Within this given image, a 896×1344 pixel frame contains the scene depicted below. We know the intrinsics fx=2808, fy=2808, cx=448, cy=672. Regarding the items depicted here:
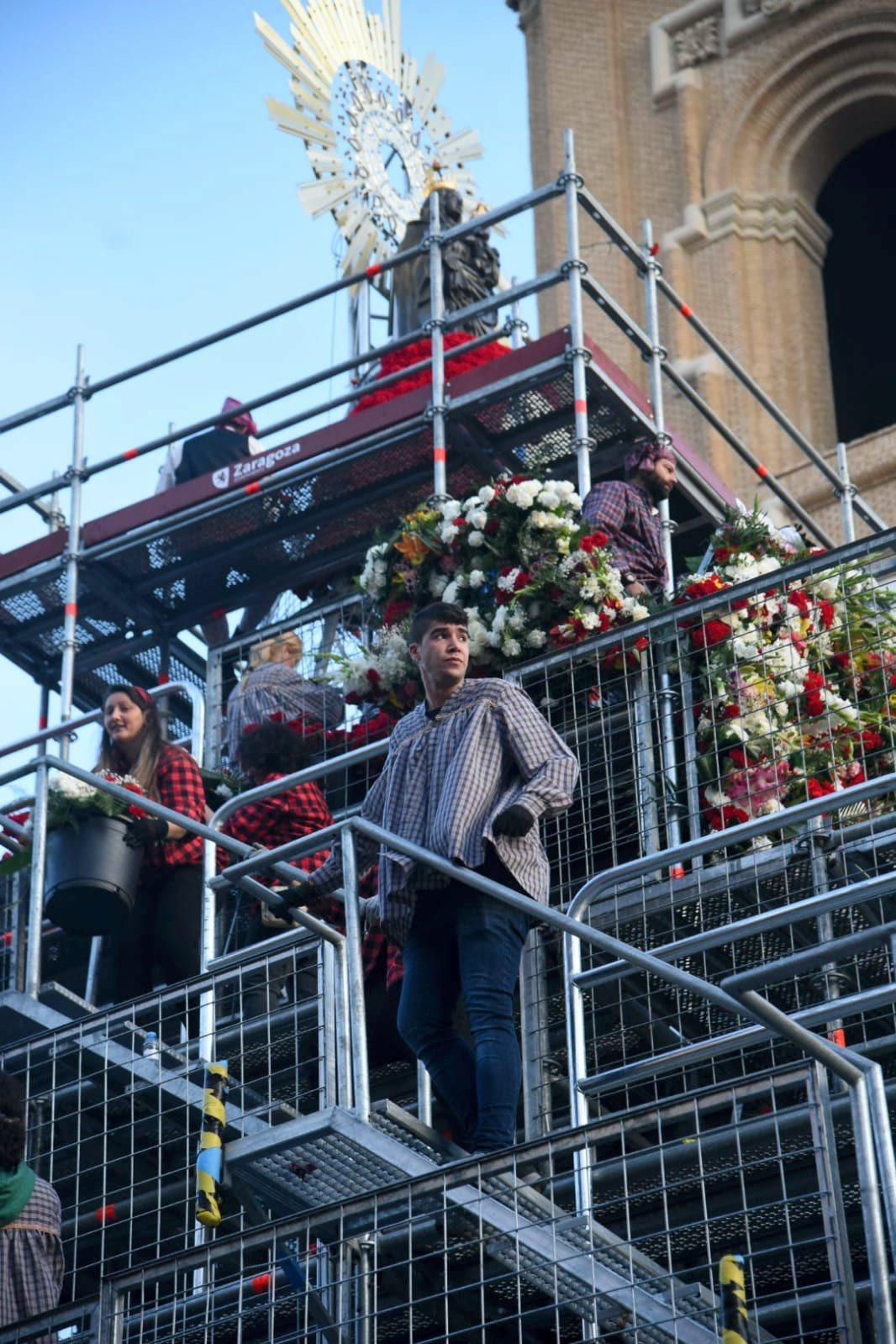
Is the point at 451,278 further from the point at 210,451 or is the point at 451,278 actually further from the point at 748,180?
the point at 748,180

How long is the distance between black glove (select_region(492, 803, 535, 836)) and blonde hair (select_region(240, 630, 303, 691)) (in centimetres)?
557

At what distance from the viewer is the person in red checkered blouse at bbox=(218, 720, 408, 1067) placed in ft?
36.0

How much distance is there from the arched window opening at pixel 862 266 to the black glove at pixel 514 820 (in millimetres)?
16206

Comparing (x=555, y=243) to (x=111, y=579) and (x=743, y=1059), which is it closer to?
(x=111, y=579)

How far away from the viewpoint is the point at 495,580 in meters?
13.4

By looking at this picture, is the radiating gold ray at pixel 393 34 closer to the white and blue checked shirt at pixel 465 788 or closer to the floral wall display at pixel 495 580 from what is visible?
the floral wall display at pixel 495 580

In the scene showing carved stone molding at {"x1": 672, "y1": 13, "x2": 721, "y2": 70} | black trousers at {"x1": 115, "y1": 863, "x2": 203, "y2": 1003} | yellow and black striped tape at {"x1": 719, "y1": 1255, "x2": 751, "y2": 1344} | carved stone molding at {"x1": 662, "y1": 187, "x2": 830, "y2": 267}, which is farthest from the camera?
carved stone molding at {"x1": 672, "y1": 13, "x2": 721, "y2": 70}

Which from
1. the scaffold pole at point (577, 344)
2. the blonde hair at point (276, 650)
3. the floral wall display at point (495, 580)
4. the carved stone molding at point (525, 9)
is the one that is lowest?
the floral wall display at point (495, 580)

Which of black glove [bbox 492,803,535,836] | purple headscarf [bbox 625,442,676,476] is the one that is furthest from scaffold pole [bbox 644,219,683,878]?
black glove [bbox 492,803,535,836]

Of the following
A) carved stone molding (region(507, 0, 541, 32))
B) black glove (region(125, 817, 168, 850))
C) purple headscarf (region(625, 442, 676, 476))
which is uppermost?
carved stone molding (region(507, 0, 541, 32))

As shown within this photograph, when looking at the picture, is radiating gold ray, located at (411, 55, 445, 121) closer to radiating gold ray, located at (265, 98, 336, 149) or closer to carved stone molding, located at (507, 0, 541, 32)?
radiating gold ray, located at (265, 98, 336, 149)

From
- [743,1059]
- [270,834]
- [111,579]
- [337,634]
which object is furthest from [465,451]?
[743,1059]

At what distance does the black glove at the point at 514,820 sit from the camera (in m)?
9.60

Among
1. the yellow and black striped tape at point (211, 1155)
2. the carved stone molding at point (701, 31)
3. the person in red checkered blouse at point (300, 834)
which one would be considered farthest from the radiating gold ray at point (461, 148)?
the yellow and black striped tape at point (211, 1155)
